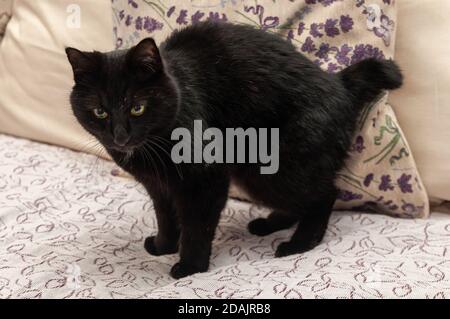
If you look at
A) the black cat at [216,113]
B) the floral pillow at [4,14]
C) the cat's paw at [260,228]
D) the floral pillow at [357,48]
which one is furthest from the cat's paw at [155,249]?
the floral pillow at [4,14]

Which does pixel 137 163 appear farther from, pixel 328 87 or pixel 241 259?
pixel 328 87

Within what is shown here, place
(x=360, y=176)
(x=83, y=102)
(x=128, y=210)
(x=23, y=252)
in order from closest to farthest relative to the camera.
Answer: (x=83, y=102), (x=23, y=252), (x=360, y=176), (x=128, y=210)

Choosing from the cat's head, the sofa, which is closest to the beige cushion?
the sofa

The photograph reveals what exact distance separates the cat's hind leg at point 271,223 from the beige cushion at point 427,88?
333 millimetres

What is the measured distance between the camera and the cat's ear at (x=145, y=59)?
97 centimetres

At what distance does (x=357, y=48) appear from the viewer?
1.21 m

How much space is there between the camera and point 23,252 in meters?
1.14

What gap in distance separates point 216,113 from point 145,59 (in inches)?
7.9

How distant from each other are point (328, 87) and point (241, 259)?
41 cm

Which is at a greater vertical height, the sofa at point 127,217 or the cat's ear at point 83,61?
the cat's ear at point 83,61

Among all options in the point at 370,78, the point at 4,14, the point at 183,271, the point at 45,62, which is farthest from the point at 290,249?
the point at 4,14

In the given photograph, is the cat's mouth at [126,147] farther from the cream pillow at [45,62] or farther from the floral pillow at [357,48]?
the cream pillow at [45,62]

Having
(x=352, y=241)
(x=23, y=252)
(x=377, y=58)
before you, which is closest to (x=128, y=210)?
(x=23, y=252)

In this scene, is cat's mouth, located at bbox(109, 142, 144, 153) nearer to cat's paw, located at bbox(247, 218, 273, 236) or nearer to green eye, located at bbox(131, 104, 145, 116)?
green eye, located at bbox(131, 104, 145, 116)
